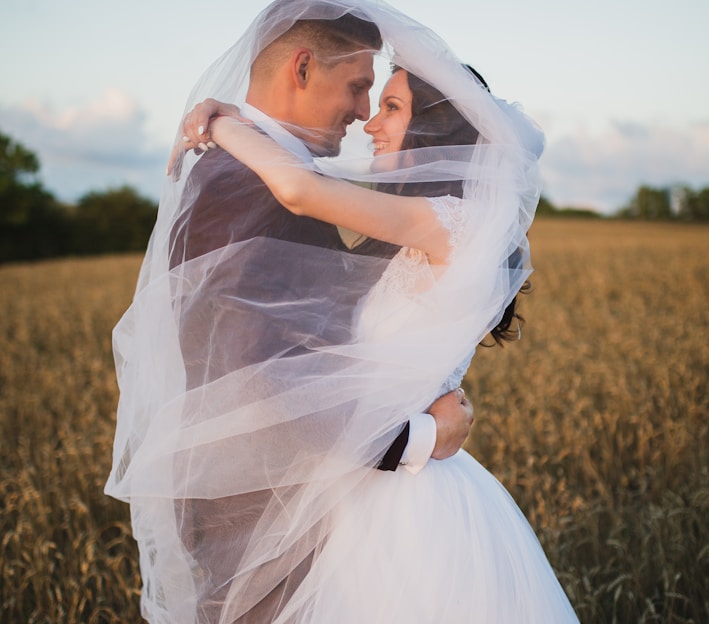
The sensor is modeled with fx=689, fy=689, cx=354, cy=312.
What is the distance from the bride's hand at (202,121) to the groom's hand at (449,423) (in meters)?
1.07

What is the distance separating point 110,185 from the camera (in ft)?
170

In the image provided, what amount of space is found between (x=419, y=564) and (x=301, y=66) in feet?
5.00

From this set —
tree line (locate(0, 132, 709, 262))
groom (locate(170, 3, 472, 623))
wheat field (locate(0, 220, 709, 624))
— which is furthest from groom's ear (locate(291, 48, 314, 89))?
tree line (locate(0, 132, 709, 262))

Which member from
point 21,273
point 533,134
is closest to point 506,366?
point 533,134

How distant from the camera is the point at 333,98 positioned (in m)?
2.17

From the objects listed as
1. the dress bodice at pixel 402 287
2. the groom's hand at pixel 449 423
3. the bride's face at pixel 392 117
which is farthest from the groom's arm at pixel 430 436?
the bride's face at pixel 392 117

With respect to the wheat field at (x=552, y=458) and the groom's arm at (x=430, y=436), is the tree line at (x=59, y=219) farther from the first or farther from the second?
the groom's arm at (x=430, y=436)

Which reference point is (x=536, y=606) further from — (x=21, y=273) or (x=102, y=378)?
(x=21, y=273)

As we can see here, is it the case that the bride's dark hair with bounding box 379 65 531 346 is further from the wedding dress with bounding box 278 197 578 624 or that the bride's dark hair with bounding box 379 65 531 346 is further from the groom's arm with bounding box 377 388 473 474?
the groom's arm with bounding box 377 388 473 474

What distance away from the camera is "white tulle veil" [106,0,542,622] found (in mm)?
1980

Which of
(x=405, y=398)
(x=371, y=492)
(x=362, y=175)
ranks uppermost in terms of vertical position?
(x=362, y=175)

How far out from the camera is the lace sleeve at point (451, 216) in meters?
2.06

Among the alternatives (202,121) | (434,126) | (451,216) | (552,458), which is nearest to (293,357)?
(451,216)

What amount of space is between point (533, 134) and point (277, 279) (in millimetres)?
1004
